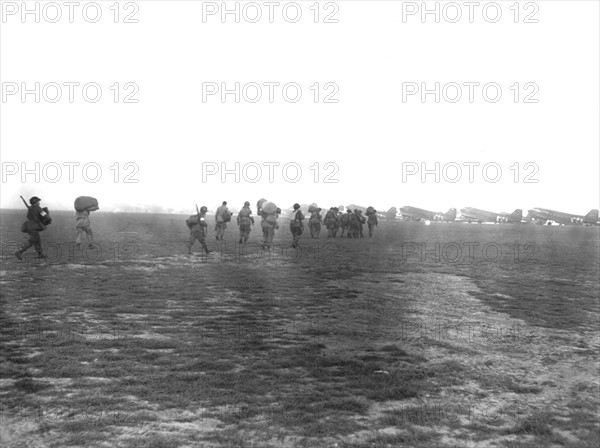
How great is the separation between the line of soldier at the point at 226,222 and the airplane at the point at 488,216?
52966mm

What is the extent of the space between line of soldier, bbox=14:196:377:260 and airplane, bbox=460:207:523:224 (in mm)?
52966

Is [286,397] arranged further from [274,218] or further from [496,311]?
[274,218]

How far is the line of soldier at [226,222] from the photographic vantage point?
15203 mm

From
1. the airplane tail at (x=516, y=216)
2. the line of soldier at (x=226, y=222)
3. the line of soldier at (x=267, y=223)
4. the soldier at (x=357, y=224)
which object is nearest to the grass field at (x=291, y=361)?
the line of soldier at (x=226, y=222)

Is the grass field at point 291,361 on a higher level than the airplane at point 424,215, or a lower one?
lower

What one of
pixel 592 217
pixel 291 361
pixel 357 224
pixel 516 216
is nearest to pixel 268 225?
pixel 357 224

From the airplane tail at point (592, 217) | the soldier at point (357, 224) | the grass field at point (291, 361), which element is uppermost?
the airplane tail at point (592, 217)

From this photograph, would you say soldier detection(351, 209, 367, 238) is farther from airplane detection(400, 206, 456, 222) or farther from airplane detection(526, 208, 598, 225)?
airplane detection(526, 208, 598, 225)

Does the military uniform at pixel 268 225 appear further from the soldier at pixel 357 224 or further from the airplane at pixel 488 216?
the airplane at pixel 488 216

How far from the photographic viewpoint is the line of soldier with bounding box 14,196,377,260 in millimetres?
15203

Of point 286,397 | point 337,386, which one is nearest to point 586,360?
point 337,386

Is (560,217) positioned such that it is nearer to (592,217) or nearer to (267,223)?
(592,217)

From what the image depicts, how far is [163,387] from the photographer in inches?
216

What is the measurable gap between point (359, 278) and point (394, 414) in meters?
9.30
